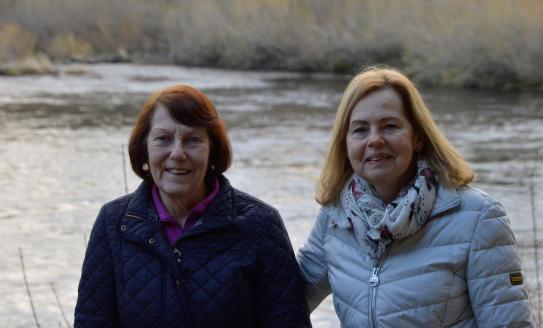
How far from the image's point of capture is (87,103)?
20.9 meters

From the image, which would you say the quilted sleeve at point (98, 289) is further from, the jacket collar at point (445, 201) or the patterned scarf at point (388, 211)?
the jacket collar at point (445, 201)

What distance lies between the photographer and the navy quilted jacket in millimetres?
3000

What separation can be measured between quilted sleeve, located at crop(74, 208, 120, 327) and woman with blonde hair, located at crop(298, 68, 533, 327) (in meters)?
0.72

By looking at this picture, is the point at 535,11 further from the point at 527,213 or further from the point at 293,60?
the point at 527,213

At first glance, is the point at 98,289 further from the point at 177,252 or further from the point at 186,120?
the point at 186,120

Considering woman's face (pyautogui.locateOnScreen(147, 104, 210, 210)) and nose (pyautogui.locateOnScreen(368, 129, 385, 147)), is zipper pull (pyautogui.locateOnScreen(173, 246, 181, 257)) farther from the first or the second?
nose (pyautogui.locateOnScreen(368, 129, 385, 147))

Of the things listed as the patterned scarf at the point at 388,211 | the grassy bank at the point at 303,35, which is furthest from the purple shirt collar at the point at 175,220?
the grassy bank at the point at 303,35

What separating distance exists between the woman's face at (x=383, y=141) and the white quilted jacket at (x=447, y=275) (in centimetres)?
16

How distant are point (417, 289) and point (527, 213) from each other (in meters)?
7.81

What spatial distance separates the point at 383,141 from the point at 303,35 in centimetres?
3094

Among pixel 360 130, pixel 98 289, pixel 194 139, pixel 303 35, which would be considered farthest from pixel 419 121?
pixel 303 35

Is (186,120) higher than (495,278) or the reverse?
higher

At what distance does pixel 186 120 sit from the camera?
3.08m

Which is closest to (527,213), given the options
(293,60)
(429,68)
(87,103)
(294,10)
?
(87,103)
